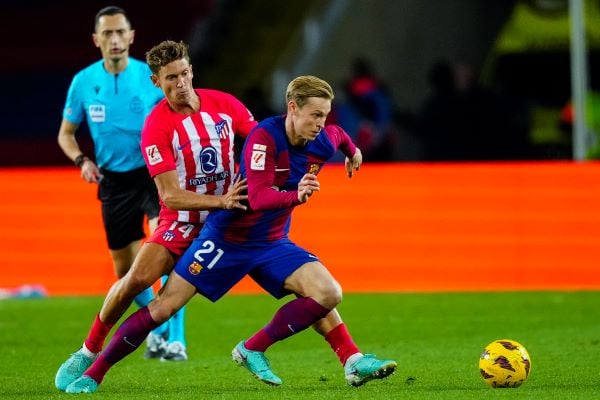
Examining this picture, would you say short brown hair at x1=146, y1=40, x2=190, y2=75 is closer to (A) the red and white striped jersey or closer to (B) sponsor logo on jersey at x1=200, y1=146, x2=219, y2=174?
(A) the red and white striped jersey

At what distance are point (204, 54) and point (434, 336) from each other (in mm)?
12066

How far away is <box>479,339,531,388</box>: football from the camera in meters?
7.55

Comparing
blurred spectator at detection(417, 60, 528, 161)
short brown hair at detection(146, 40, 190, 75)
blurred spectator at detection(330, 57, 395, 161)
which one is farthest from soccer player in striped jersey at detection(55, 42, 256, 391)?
blurred spectator at detection(330, 57, 395, 161)

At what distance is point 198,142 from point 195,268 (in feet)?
2.36

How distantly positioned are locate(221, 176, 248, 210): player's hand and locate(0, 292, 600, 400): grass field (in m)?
1.01

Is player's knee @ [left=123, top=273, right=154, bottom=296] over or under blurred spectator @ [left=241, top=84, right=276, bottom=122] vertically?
under

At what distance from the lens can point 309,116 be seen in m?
7.43

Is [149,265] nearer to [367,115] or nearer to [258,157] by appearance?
[258,157]

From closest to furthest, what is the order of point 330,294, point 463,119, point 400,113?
point 330,294 → point 463,119 → point 400,113

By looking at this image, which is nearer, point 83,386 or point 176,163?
point 83,386

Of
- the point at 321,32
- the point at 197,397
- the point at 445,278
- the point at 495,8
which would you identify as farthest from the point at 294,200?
the point at 495,8

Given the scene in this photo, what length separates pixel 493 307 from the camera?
494 inches

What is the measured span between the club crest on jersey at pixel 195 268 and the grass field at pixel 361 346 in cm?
66

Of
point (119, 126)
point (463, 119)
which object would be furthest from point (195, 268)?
point (463, 119)
